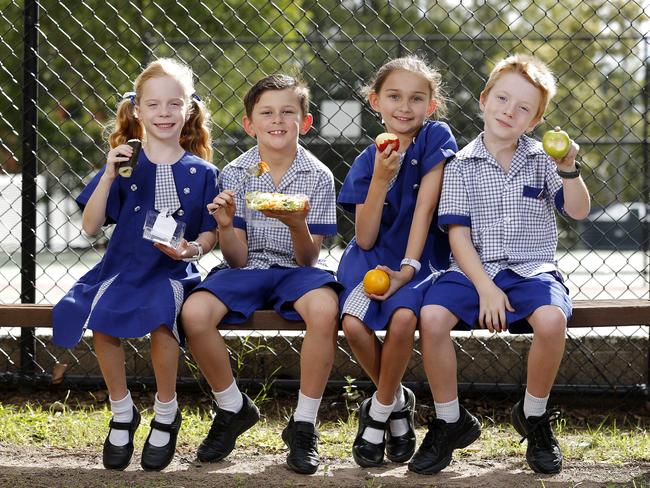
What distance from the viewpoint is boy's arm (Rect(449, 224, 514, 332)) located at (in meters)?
3.17

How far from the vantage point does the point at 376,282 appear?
3.21 metres

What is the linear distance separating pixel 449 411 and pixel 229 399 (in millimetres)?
749

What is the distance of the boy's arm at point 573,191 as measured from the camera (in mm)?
3152

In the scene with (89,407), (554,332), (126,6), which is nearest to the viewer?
(554,332)

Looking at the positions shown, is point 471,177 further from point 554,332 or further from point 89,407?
point 89,407

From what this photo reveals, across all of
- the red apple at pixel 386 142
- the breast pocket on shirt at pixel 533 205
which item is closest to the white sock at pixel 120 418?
the red apple at pixel 386 142

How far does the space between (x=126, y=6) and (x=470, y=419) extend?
32.3 feet

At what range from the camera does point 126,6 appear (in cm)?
1203

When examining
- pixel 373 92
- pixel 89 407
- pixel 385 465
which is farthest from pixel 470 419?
pixel 89 407

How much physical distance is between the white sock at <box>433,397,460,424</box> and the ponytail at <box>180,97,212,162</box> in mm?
1261

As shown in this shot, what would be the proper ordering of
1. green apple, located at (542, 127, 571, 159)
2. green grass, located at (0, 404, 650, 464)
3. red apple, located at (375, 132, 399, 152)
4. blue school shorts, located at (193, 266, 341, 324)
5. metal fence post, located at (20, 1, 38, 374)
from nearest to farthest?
green apple, located at (542, 127, 571, 159) → red apple, located at (375, 132, 399, 152) → blue school shorts, located at (193, 266, 341, 324) → green grass, located at (0, 404, 650, 464) → metal fence post, located at (20, 1, 38, 374)

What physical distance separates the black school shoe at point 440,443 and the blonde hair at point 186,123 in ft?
4.29

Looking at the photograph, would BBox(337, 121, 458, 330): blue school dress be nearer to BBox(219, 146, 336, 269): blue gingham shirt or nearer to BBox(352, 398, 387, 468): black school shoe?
BBox(219, 146, 336, 269): blue gingham shirt

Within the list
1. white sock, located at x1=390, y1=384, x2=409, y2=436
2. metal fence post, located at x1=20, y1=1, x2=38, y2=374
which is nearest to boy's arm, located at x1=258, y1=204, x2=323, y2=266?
white sock, located at x1=390, y1=384, x2=409, y2=436
